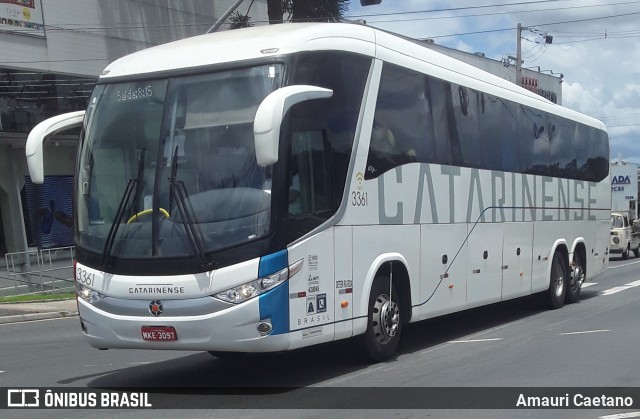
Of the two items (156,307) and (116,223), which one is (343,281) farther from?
(116,223)

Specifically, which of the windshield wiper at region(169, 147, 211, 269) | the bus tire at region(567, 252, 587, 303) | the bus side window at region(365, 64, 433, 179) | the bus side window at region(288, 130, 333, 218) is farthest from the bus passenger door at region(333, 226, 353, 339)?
the bus tire at region(567, 252, 587, 303)

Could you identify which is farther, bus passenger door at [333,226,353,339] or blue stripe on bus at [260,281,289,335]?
bus passenger door at [333,226,353,339]

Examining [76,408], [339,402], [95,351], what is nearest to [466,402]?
[339,402]

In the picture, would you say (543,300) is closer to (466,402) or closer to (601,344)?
(601,344)

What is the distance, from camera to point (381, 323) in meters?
10.2

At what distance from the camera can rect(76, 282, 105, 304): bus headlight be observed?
8.77m

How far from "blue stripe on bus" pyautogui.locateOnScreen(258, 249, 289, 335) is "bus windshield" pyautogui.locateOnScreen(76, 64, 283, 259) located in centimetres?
30

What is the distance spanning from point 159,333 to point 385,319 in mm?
3054

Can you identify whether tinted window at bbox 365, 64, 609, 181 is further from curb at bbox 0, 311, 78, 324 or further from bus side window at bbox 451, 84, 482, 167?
curb at bbox 0, 311, 78, 324

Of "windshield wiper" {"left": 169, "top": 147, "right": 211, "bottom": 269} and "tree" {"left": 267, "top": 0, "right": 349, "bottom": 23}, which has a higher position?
"tree" {"left": 267, "top": 0, "right": 349, "bottom": 23}

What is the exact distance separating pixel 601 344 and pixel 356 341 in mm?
3888

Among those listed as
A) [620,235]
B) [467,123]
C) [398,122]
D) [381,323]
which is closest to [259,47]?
[398,122]

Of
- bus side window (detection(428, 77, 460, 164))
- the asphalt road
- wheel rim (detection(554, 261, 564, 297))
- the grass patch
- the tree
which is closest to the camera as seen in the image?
the asphalt road

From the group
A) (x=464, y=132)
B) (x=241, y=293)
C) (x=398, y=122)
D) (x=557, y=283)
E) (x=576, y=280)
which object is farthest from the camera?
(x=576, y=280)
